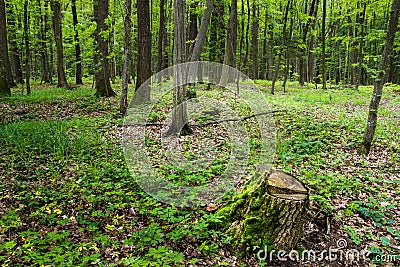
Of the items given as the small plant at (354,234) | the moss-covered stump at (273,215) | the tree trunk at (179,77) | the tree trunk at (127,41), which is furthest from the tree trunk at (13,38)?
the small plant at (354,234)

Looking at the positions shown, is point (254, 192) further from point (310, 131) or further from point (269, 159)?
point (310, 131)

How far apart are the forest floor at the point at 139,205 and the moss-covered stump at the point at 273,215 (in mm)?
191

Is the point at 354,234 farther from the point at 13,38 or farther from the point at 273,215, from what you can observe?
the point at 13,38

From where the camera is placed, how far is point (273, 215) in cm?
360

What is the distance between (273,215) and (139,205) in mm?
2138

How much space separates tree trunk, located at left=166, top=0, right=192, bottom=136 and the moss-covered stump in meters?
3.86

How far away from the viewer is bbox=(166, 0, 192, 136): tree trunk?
693 centimetres

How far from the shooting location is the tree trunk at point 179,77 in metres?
6.93

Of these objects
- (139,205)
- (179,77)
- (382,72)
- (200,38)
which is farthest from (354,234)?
(200,38)

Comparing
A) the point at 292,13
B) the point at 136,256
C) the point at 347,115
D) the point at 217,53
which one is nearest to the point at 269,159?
the point at 136,256

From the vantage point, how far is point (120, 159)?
611 cm

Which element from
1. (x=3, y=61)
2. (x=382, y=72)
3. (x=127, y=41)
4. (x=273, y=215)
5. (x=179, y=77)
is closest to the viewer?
(x=273, y=215)

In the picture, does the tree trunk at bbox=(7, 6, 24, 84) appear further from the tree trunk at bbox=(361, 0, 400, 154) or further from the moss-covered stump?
the tree trunk at bbox=(361, 0, 400, 154)

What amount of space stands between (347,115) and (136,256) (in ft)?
28.5
